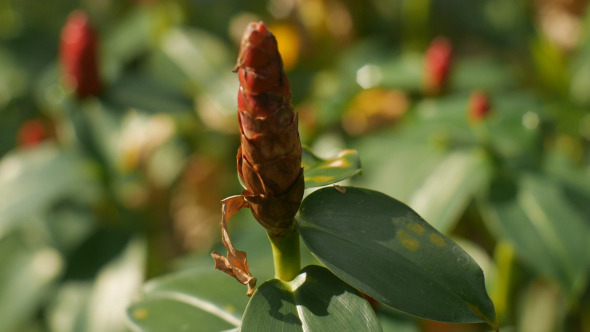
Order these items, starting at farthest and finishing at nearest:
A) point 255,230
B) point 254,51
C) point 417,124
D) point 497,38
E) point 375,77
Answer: point 497,38, point 375,77, point 417,124, point 255,230, point 254,51

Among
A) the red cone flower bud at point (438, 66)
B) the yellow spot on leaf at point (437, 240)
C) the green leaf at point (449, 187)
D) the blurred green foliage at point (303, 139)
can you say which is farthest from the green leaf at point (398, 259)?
the red cone flower bud at point (438, 66)

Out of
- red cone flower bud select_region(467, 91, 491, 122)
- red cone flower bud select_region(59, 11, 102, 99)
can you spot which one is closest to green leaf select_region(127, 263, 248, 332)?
red cone flower bud select_region(467, 91, 491, 122)

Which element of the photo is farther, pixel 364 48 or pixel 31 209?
pixel 364 48

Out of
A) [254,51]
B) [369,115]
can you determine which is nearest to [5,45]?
[369,115]

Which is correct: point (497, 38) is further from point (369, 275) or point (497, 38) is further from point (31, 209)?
point (369, 275)

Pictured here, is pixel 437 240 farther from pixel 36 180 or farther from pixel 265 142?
pixel 36 180

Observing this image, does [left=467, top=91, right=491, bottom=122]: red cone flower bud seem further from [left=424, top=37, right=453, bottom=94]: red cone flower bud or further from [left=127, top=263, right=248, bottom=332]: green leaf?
[left=127, top=263, right=248, bottom=332]: green leaf

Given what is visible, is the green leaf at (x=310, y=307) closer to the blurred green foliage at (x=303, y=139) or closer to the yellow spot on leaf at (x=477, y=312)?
the yellow spot on leaf at (x=477, y=312)
